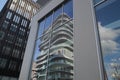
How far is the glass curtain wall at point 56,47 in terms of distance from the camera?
12.6 feet

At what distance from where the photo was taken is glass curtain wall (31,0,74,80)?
151 inches

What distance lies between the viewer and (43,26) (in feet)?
20.4

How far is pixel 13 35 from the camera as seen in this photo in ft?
113

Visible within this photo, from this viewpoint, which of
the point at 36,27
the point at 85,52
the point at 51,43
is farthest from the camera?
the point at 36,27

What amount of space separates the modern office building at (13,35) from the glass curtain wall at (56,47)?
89.6ft

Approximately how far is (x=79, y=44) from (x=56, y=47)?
1.22 meters

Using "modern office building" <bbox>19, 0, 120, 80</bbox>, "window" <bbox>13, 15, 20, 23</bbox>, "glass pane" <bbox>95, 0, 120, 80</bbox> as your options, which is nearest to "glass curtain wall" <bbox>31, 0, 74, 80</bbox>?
"modern office building" <bbox>19, 0, 120, 80</bbox>

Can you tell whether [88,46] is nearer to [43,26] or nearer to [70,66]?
[70,66]

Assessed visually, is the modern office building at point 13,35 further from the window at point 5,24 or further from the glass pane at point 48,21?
the glass pane at point 48,21

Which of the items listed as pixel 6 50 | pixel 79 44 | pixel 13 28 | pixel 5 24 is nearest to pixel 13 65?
pixel 6 50

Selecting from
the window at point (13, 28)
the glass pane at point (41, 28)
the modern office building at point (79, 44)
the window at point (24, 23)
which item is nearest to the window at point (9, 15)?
the window at point (13, 28)

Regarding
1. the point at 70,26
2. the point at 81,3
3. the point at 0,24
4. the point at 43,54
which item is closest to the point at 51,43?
the point at 43,54

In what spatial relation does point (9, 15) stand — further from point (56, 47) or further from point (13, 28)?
Answer: point (56, 47)

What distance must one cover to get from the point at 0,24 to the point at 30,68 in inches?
1221
